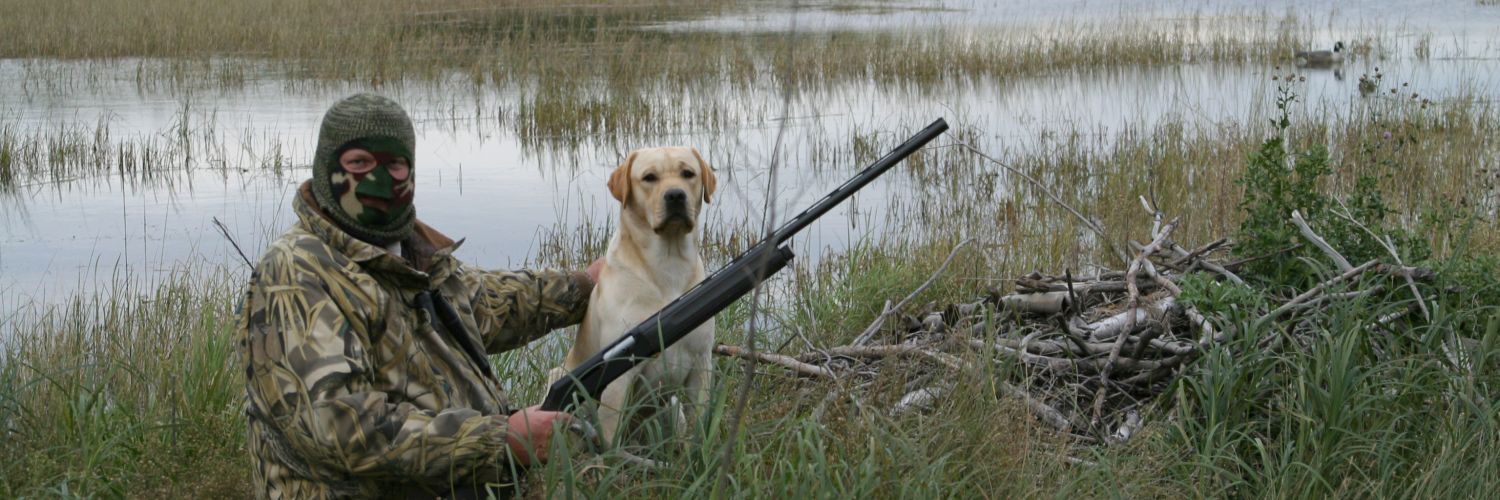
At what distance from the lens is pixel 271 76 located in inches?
674

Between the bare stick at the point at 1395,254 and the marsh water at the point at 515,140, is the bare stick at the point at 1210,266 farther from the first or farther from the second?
the marsh water at the point at 515,140

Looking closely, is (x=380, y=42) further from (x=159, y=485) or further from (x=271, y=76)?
(x=159, y=485)

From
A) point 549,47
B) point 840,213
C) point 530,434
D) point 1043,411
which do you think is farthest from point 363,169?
point 549,47

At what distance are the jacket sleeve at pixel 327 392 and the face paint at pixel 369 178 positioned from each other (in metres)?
0.18

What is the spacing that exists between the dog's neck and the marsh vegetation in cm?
45

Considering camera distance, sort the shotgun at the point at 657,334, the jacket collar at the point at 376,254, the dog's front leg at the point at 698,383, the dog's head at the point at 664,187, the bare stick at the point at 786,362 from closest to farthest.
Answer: the jacket collar at the point at 376,254 < the shotgun at the point at 657,334 < the dog's front leg at the point at 698,383 < the dog's head at the point at 664,187 < the bare stick at the point at 786,362

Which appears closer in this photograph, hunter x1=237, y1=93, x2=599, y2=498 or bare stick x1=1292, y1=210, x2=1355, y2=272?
hunter x1=237, y1=93, x2=599, y2=498

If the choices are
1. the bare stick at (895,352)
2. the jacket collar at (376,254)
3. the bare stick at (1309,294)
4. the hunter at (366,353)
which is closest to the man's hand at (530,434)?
the hunter at (366,353)

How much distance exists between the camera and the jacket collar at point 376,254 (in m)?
2.95

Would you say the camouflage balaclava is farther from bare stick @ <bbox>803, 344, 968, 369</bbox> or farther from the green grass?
bare stick @ <bbox>803, 344, 968, 369</bbox>

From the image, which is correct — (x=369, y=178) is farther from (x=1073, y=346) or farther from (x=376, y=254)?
(x=1073, y=346)

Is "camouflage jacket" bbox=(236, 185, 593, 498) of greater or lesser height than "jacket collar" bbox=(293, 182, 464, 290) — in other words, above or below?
below

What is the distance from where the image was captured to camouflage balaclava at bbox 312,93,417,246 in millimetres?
2971

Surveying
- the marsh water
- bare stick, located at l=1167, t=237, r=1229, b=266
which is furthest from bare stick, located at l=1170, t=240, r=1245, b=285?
the marsh water
